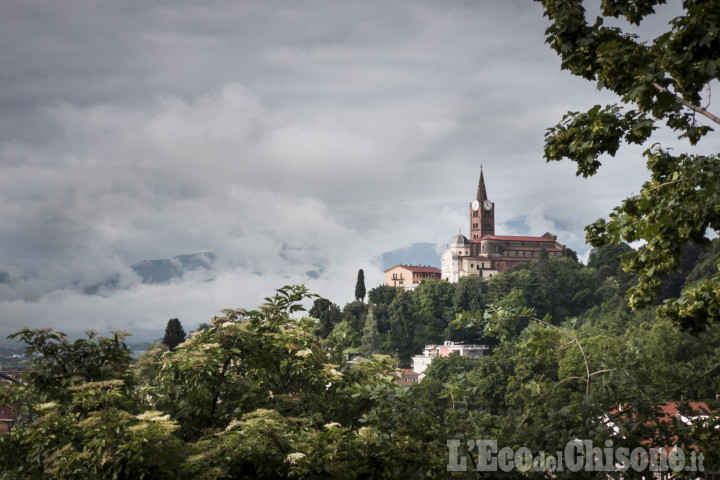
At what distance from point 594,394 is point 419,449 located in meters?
1.35

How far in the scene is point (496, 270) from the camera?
320 ft

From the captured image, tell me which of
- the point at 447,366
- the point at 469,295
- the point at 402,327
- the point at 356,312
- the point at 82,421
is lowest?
the point at 82,421

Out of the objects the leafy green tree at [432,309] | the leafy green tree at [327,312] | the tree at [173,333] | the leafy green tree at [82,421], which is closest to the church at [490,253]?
the leafy green tree at [432,309]

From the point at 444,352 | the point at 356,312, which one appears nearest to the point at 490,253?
the point at 356,312

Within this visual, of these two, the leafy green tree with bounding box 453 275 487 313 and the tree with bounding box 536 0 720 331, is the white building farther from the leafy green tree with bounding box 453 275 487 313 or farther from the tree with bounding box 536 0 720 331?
the tree with bounding box 536 0 720 331

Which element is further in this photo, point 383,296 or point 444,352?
point 383,296

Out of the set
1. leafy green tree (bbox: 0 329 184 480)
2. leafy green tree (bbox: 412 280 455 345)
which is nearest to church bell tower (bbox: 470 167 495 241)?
leafy green tree (bbox: 412 280 455 345)

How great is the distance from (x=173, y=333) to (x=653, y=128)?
51.5 m

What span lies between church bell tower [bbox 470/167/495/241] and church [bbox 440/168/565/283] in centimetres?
1101

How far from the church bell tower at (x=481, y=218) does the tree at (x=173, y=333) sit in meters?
66.9

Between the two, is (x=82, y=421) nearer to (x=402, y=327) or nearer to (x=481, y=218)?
(x=402, y=327)

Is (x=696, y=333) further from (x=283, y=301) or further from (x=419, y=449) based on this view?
(x=283, y=301)

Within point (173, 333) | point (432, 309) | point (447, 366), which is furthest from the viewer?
point (432, 309)

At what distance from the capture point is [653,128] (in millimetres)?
4473
